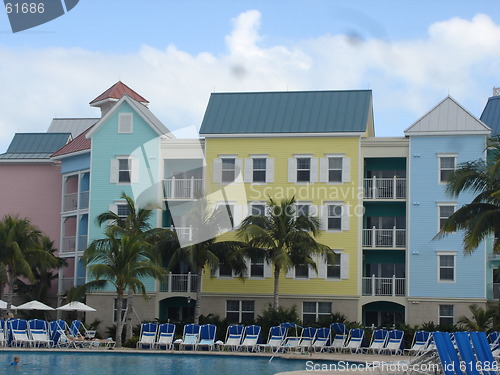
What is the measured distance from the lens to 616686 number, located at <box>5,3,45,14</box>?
22641 millimetres

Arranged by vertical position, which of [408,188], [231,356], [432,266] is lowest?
[231,356]

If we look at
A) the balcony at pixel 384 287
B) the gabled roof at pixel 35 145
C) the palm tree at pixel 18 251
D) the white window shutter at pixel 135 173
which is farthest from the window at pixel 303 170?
the gabled roof at pixel 35 145

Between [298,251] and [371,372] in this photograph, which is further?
[298,251]

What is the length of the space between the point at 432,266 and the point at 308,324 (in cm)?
735

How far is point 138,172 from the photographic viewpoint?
4509cm

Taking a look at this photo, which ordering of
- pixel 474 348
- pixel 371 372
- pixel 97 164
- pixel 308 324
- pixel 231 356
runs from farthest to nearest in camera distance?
pixel 97 164 → pixel 308 324 → pixel 231 356 → pixel 371 372 → pixel 474 348

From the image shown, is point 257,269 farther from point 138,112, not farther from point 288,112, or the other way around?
point 138,112

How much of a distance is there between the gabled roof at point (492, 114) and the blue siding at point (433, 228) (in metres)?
6.08

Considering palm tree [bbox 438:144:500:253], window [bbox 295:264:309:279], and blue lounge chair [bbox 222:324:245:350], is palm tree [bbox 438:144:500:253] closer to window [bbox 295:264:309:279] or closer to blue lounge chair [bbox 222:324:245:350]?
blue lounge chair [bbox 222:324:245:350]

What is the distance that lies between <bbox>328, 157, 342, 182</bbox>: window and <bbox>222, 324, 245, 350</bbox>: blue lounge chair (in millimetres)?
9954

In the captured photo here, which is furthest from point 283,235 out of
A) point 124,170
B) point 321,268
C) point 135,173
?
point 124,170

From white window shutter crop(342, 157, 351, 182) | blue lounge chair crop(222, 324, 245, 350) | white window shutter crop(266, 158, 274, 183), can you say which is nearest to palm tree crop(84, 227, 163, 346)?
blue lounge chair crop(222, 324, 245, 350)

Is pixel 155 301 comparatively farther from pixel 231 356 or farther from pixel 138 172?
pixel 231 356

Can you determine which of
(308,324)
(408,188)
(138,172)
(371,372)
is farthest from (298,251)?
(371,372)
